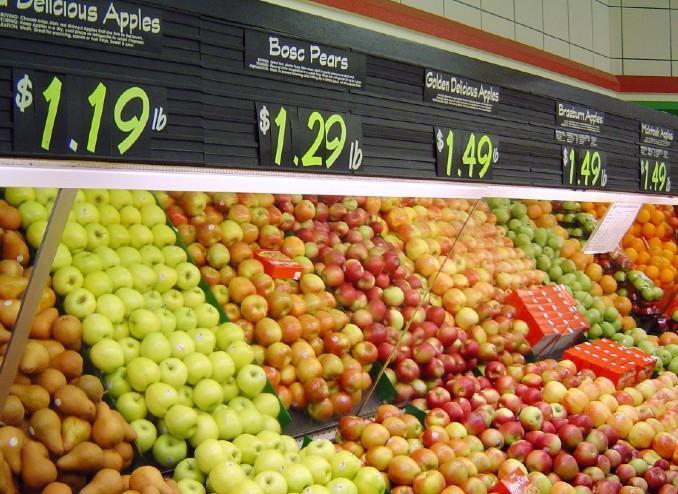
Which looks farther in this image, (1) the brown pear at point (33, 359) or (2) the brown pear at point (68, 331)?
(2) the brown pear at point (68, 331)

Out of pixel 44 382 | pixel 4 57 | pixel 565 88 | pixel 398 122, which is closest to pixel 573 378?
pixel 565 88

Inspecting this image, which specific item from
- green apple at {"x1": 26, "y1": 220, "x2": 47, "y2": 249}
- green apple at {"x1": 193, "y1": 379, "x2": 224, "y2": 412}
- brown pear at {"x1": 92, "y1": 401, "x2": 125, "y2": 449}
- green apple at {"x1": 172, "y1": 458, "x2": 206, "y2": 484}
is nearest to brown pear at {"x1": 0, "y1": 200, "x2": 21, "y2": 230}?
green apple at {"x1": 26, "y1": 220, "x2": 47, "y2": 249}

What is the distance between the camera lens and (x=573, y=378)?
3.91 metres

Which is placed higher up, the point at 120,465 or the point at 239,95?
the point at 239,95

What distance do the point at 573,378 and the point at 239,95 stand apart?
2.47m

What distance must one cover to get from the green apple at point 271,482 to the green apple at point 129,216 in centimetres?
104

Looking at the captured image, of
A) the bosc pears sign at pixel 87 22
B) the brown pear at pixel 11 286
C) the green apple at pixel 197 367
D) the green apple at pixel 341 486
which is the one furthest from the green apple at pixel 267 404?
the bosc pears sign at pixel 87 22

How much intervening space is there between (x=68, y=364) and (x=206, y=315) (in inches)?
24.6

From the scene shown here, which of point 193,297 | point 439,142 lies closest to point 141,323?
point 193,297

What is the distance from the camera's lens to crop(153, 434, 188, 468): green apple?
2.55m

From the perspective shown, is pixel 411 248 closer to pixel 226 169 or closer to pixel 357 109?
pixel 357 109

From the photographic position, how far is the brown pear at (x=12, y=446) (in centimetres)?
211

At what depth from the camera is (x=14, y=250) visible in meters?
2.21

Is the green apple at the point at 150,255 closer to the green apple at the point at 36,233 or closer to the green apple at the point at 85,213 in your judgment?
the green apple at the point at 85,213
